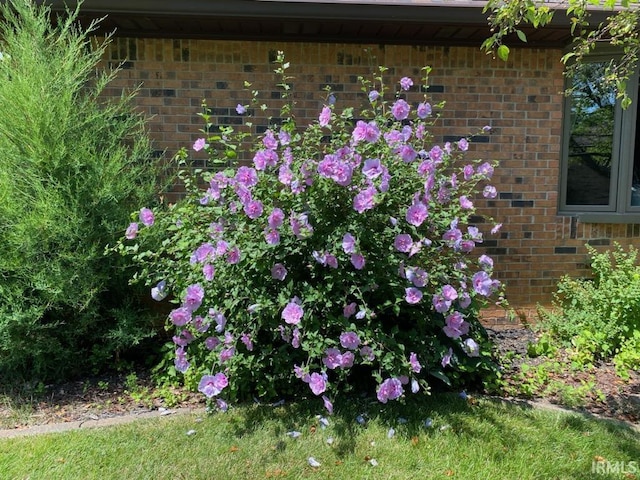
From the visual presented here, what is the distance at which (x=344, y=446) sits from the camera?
303 cm

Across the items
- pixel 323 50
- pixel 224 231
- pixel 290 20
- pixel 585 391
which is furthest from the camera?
pixel 323 50

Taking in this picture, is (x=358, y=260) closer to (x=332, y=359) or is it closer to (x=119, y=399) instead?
(x=332, y=359)

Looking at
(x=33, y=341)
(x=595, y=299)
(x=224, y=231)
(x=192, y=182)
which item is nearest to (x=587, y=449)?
(x=595, y=299)

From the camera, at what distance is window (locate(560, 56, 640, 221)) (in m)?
5.18

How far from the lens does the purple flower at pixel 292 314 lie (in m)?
3.03

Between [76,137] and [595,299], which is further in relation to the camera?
[595,299]

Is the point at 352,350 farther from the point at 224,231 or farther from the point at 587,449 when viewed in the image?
the point at 587,449

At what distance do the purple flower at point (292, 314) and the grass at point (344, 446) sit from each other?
2.37 ft

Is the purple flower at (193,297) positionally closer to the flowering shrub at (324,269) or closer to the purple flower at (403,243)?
the flowering shrub at (324,269)

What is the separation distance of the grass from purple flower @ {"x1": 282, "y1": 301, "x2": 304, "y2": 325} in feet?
2.37

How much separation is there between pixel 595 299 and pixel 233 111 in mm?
3698

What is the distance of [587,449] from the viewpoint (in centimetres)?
303

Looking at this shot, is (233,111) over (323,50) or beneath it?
beneath

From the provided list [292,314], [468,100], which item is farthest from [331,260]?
[468,100]
